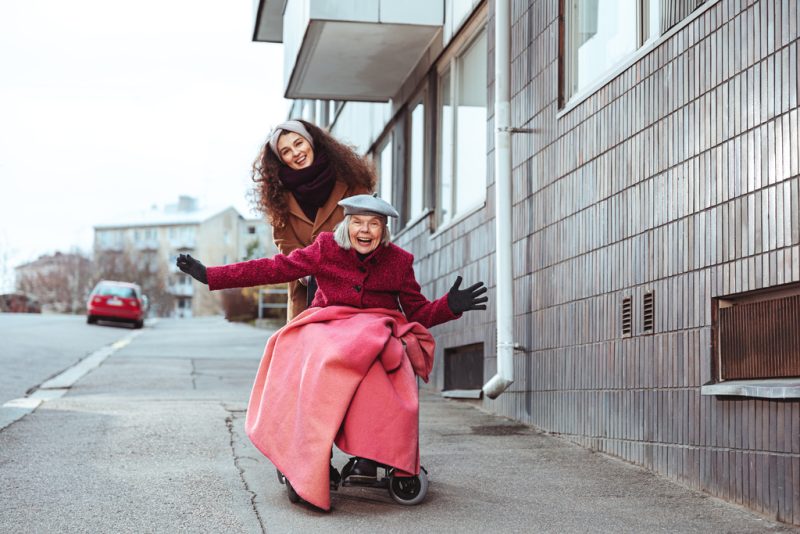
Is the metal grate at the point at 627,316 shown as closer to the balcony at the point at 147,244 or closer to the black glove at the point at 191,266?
the black glove at the point at 191,266

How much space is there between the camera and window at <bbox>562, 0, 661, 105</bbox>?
6675mm

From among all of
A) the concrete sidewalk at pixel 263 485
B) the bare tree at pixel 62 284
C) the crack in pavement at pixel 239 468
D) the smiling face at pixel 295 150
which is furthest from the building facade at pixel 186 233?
the smiling face at pixel 295 150

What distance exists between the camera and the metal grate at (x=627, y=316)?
252 inches

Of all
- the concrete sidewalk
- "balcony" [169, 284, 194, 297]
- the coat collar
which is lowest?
the concrete sidewalk

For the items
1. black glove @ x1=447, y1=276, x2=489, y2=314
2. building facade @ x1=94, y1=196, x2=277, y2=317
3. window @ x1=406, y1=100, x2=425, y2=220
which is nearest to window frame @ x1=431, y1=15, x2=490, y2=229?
window @ x1=406, y1=100, x2=425, y2=220

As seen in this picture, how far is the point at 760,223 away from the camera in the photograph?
16.2ft

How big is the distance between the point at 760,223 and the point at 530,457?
236 centimetres

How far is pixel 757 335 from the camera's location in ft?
16.6

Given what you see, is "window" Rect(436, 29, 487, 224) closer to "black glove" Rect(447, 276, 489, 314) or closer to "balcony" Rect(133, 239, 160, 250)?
"black glove" Rect(447, 276, 489, 314)

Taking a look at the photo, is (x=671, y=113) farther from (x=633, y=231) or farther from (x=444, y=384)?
(x=444, y=384)

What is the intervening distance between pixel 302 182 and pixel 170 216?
111m

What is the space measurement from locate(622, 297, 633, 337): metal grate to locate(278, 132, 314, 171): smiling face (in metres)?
1.94

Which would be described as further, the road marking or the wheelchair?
the road marking

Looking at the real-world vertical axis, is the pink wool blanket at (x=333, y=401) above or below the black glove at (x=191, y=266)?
below
